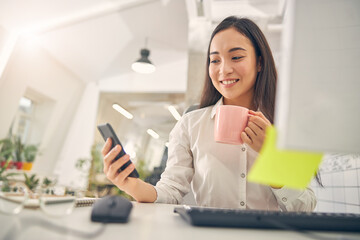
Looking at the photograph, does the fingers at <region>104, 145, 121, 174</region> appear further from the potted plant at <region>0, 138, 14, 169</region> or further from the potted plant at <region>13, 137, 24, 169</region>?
the potted plant at <region>13, 137, 24, 169</region>

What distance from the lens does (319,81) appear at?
0.36 meters

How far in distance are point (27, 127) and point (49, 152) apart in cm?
70

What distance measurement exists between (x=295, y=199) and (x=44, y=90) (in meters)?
4.91

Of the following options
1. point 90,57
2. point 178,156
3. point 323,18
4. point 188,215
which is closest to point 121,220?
point 188,215

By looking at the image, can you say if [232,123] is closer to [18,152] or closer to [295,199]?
[295,199]

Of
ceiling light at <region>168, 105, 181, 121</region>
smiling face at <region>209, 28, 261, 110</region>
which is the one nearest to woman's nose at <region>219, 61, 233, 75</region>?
smiling face at <region>209, 28, 261, 110</region>

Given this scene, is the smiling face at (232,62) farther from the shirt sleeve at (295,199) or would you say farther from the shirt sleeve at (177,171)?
the shirt sleeve at (295,199)

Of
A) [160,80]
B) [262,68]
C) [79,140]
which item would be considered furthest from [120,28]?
[262,68]

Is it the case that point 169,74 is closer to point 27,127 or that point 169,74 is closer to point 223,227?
point 27,127

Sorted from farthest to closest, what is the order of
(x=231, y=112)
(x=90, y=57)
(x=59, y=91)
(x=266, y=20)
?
1. (x=59, y=91)
2. (x=90, y=57)
3. (x=266, y=20)
4. (x=231, y=112)

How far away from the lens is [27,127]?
5.12m

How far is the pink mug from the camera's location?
0.72m

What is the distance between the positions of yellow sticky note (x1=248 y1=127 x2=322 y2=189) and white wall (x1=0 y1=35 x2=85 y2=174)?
428 cm

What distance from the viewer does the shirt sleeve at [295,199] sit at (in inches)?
Result: 34.8
